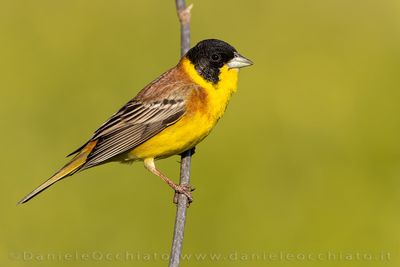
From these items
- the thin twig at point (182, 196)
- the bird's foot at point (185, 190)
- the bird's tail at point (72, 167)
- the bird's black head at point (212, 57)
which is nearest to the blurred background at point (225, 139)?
the bird's foot at point (185, 190)

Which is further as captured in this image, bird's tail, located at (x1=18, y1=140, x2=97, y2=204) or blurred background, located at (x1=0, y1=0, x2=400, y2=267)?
blurred background, located at (x1=0, y1=0, x2=400, y2=267)

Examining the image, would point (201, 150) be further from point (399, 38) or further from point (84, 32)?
point (399, 38)

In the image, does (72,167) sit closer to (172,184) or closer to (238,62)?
(172,184)

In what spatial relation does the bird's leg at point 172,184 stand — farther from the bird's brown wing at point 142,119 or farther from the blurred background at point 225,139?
the blurred background at point 225,139

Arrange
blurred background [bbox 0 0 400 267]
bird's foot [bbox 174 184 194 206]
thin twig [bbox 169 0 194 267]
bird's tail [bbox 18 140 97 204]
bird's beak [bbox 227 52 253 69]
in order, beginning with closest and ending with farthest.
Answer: thin twig [bbox 169 0 194 267]
bird's tail [bbox 18 140 97 204]
bird's foot [bbox 174 184 194 206]
bird's beak [bbox 227 52 253 69]
blurred background [bbox 0 0 400 267]

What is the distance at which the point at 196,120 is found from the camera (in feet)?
19.4

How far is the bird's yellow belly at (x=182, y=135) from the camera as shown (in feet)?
19.4

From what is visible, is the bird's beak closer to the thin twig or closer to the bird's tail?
the thin twig

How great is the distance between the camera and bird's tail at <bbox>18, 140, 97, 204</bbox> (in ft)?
18.9

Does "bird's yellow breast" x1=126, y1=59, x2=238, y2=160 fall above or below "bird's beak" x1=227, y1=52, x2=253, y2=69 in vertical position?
below

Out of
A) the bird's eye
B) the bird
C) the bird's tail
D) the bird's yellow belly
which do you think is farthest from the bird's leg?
the bird's eye

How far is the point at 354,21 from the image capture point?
9.29m

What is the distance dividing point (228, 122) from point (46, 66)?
1.73m

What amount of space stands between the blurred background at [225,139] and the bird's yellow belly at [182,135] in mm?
665
